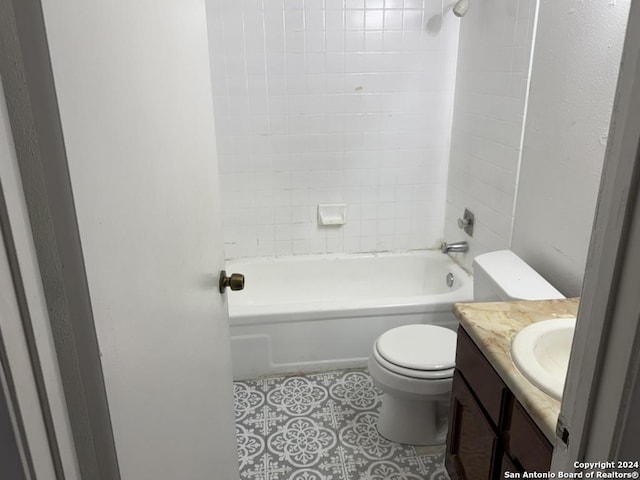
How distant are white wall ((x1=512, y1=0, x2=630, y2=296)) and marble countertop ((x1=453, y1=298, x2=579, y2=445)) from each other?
13.9 inches

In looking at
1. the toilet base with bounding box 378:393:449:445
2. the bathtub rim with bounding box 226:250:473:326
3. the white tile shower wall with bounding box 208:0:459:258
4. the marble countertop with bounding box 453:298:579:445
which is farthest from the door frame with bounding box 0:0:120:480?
the white tile shower wall with bounding box 208:0:459:258

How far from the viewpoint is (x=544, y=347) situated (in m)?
1.30

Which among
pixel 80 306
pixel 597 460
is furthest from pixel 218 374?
pixel 597 460

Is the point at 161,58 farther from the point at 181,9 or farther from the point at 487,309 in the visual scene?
the point at 487,309

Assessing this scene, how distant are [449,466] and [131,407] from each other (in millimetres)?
1349

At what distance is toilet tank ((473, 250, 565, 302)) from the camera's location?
5.51ft

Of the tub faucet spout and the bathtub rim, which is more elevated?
the tub faucet spout

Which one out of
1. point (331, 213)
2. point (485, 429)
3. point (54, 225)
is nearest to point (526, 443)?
point (485, 429)

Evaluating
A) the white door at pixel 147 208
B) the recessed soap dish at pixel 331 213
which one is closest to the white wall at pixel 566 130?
the recessed soap dish at pixel 331 213

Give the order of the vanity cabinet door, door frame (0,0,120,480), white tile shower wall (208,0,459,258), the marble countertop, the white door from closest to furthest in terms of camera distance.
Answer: door frame (0,0,120,480), the white door, the marble countertop, the vanity cabinet door, white tile shower wall (208,0,459,258)

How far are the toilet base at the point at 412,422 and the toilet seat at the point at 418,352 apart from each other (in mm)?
181

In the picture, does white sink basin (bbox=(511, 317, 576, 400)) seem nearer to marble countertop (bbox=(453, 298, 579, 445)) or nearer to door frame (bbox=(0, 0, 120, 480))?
marble countertop (bbox=(453, 298, 579, 445))

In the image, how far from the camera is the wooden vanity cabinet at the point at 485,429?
3.71 ft

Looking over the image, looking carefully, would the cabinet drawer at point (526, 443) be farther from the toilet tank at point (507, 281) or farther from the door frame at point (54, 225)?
the door frame at point (54, 225)
